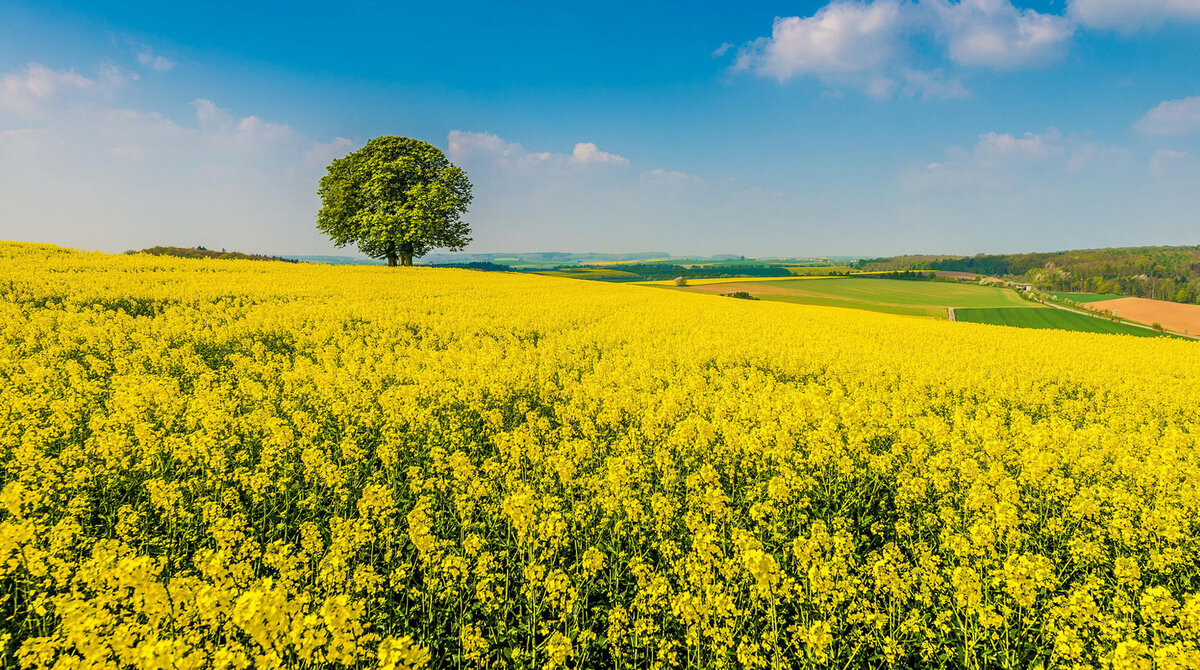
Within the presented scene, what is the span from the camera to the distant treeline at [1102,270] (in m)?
104

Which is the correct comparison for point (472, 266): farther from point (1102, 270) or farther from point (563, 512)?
point (1102, 270)

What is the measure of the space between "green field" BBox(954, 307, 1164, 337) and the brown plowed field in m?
3.08

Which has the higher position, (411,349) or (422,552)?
(411,349)

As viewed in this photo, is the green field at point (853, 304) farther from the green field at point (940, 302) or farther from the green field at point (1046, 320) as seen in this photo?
the green field at point (1046, 320)

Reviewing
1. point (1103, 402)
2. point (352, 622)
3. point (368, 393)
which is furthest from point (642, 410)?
point (1103, 402)

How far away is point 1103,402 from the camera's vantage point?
11641mm

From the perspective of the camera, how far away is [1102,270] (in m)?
120

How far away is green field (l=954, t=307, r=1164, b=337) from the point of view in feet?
151

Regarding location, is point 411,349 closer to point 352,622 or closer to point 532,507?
point 532,507

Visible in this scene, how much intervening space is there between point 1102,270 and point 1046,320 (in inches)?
4381

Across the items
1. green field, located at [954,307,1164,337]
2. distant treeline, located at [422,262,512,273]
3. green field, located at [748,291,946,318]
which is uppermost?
distant treeline, located at [422,262,512,273]

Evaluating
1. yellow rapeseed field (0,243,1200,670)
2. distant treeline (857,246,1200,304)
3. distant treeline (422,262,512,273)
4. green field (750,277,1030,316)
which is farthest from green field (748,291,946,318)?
distant treeline (857,246,1200,304)

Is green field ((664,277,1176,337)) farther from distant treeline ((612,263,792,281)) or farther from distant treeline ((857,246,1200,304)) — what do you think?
distant treeline ((857,246,1200,304))

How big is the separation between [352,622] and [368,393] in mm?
6066
